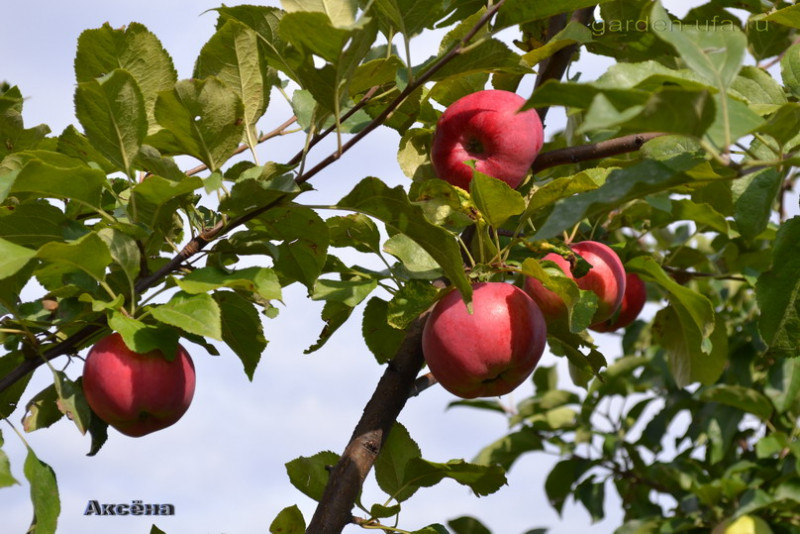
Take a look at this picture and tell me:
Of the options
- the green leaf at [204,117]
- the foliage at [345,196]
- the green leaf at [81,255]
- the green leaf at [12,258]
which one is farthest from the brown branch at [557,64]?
the green leaf at [12,258]

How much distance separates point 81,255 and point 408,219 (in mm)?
479

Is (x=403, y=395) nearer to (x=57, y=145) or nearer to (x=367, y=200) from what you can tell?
(x=367, y=200)

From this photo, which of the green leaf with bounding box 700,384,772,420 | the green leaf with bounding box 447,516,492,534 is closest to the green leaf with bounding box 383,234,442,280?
the green leaf with bounding box 447,516,492,534

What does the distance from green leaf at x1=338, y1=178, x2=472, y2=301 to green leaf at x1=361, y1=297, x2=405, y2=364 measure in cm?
45

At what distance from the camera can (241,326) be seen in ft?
4.96

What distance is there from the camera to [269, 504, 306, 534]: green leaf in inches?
65.5

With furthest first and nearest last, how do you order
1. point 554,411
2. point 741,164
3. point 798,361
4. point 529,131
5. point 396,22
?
point 554,411 → point 798,361 → point 529,131 → point 396,22 → point 741,164

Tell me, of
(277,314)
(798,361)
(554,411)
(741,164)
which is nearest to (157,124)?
(277,314)

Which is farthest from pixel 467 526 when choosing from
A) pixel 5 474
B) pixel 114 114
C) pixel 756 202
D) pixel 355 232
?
pixel 114 114

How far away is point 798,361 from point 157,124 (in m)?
2.66

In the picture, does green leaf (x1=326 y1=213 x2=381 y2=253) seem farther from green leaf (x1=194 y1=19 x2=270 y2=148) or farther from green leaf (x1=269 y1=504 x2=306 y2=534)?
green leaf (x1=269 y1=504 x2=306 y2=534)

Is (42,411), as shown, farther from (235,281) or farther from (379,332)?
(379,332)

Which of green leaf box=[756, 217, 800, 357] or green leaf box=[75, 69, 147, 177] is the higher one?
green leaf box=[75, 69, 147, 177]

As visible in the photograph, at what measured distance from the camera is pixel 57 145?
1.59 m
